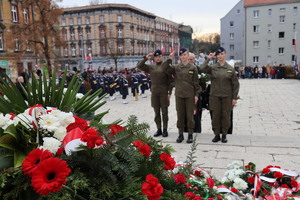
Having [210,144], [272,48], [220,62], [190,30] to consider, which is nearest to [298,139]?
[210,144]

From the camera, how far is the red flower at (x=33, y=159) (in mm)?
1240

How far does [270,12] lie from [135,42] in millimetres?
26103

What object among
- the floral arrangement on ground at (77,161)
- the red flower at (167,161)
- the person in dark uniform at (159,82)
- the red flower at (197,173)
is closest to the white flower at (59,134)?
the floral arrangement on ground at (77,161)

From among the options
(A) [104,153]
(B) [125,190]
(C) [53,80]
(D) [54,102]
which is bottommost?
(B) [125,190]

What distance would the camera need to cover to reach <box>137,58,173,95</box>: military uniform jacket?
630 centimetres

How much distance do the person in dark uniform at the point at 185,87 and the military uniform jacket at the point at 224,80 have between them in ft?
0.96

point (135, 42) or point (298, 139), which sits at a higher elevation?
point (135, 42)

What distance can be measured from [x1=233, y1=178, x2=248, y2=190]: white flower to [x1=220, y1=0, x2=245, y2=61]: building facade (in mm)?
54487

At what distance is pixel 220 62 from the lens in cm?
572

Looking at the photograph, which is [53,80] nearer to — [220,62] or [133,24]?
[220,62]

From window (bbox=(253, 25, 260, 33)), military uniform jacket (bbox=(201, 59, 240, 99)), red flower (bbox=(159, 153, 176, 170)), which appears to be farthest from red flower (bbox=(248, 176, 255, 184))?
window (bbox=(253, 25, 260, 33))

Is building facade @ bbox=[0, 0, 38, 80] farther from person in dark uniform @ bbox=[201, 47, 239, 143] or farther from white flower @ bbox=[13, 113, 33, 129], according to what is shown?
white flower @ bbox=[13, 113, 33, 129]

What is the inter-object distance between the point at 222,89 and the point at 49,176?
487cm

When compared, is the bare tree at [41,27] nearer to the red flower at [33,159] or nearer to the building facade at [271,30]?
the red flower at [33,159]
